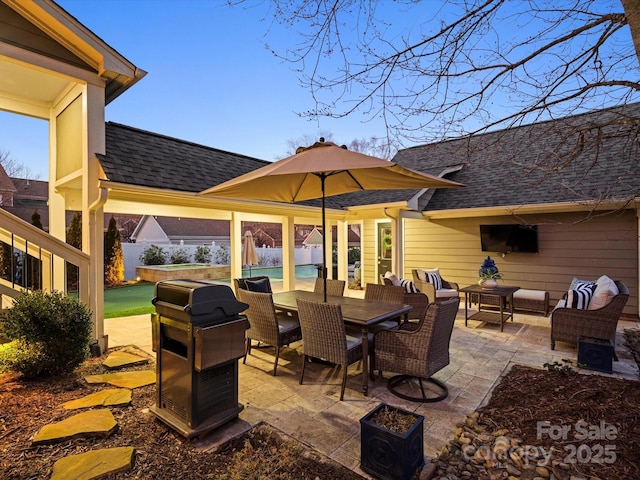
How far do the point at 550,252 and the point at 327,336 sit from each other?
22.9ft

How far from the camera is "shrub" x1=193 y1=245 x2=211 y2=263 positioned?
1735 cm

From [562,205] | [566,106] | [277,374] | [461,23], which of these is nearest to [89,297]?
[277,374]

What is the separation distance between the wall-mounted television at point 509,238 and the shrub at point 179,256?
13.9 meters

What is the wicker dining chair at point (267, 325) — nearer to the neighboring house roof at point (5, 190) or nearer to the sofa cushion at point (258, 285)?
the sofa cushion at point (258, 285)

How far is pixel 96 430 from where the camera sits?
2760mm

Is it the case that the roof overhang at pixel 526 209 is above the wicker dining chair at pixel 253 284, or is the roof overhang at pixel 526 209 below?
above

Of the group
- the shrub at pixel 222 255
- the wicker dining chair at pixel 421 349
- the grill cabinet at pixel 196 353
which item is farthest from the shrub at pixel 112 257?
the wicker dining chair at pixel 421 349

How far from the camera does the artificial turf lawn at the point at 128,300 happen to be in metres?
7.95

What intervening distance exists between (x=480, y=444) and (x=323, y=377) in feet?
6.16

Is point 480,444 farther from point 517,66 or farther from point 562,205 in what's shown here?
point 562,205

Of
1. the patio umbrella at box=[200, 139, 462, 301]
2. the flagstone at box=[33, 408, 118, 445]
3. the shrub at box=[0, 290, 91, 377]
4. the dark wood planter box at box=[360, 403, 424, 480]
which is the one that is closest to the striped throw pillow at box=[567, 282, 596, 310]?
the patio umbrella at box=[200, 139, 462, 301]

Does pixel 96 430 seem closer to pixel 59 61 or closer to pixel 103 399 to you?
pixel 103 399

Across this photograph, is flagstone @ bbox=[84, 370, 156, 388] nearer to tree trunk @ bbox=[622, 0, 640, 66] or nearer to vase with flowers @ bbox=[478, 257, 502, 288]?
tree trunk @ bbox=[622, 0, 640, 66]

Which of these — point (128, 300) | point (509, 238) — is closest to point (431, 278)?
point (509, 238)
